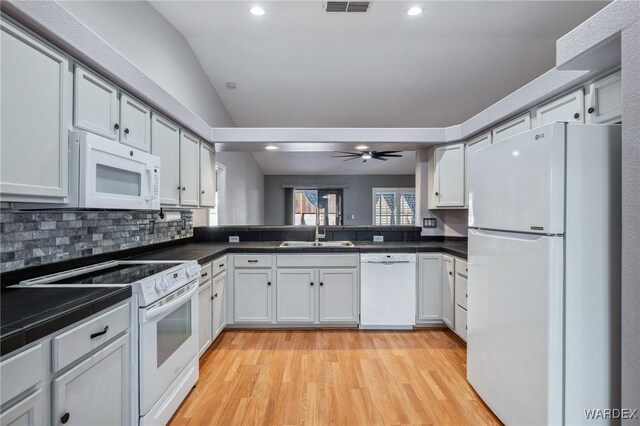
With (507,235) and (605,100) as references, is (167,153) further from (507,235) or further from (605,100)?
(605,100)

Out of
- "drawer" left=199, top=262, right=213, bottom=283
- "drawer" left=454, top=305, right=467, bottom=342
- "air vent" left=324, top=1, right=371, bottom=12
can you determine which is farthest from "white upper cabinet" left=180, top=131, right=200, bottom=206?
"drawer" left=454, top=305, right=467, bottom=342

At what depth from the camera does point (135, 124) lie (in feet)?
6.40

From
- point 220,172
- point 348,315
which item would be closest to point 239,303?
point 348,315

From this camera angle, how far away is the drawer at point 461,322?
8.69 feet

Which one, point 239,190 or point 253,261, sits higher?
point 239,190

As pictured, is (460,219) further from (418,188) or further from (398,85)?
(398,85)

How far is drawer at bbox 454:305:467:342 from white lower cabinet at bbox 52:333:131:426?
2.60 meters

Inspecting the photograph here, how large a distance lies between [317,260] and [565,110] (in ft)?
7.60

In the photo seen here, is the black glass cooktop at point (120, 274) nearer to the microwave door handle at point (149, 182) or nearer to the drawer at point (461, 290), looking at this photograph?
the microwave door handle at point (149, 182)

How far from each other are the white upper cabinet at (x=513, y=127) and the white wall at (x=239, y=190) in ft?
11.2

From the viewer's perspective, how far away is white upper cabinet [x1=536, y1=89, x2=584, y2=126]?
182 centimetres

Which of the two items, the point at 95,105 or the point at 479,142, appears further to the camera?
the point at 479,142

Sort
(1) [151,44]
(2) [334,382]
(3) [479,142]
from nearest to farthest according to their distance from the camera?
(2) [334,382] → (1) [151,44] → (3) [479,142]

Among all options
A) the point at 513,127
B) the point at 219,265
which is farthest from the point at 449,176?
the point at 219,265
